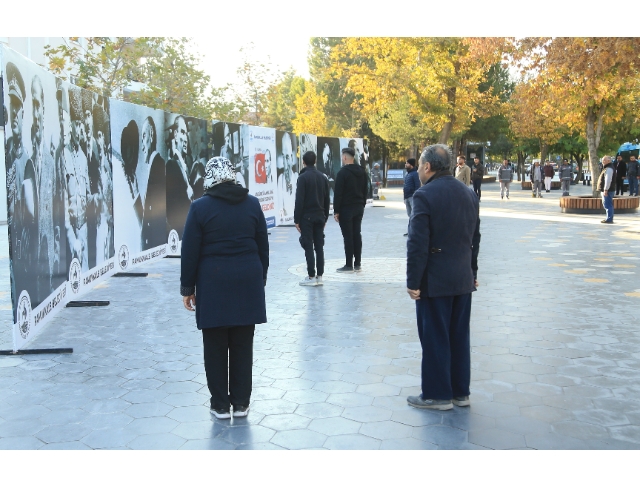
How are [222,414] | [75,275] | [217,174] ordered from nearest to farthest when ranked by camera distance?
1. [217,174]
2. [222,414]
3. [75,275]

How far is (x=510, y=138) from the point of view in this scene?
2136 inches

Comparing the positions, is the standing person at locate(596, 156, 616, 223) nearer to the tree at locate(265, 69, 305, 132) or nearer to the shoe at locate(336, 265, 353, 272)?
the shoe at locate(336, 265, 353, 272)

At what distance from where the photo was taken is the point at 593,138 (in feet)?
76.1

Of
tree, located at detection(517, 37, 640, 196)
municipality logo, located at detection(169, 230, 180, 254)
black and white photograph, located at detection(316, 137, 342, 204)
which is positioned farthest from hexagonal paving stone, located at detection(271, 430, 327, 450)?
black and white photograph, located at detection(316, 137, 342, 204)

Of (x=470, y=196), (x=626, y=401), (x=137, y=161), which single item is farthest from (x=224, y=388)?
(x=137, y=161)

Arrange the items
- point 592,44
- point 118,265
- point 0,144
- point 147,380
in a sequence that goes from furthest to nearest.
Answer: point 0,144 → point 592,44 → point 118,265 → point 147,380

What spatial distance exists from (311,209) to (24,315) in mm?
4347

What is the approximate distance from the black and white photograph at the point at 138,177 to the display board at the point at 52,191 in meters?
0.29

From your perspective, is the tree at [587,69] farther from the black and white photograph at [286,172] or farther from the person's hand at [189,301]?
the person's hand at [189,301]

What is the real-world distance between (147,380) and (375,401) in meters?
1.89

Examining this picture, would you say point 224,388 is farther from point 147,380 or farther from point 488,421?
point 488,421

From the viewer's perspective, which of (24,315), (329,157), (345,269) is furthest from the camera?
(329,157)

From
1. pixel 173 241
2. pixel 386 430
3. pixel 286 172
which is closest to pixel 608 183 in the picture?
pixel 286 172

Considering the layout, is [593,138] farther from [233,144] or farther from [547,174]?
[547,174]
